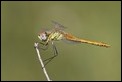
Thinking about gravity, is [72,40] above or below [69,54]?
above

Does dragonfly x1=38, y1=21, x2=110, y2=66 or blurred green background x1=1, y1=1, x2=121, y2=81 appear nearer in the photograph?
dragonfly x1=38, y1=21, x2=110, y2=66

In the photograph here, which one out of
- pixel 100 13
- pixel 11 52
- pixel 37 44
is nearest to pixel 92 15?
pixel 100 13

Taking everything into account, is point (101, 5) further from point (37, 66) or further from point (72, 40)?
point (72, 40)

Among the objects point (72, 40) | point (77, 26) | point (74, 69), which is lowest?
point (74, 69)

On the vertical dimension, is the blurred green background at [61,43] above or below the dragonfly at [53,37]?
below

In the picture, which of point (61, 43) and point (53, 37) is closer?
point (53, 37)

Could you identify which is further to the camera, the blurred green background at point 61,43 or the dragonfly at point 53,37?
the blurred green background at point 61,43

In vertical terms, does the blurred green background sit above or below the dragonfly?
below

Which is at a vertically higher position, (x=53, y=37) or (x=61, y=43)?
(x=53, y=37)
